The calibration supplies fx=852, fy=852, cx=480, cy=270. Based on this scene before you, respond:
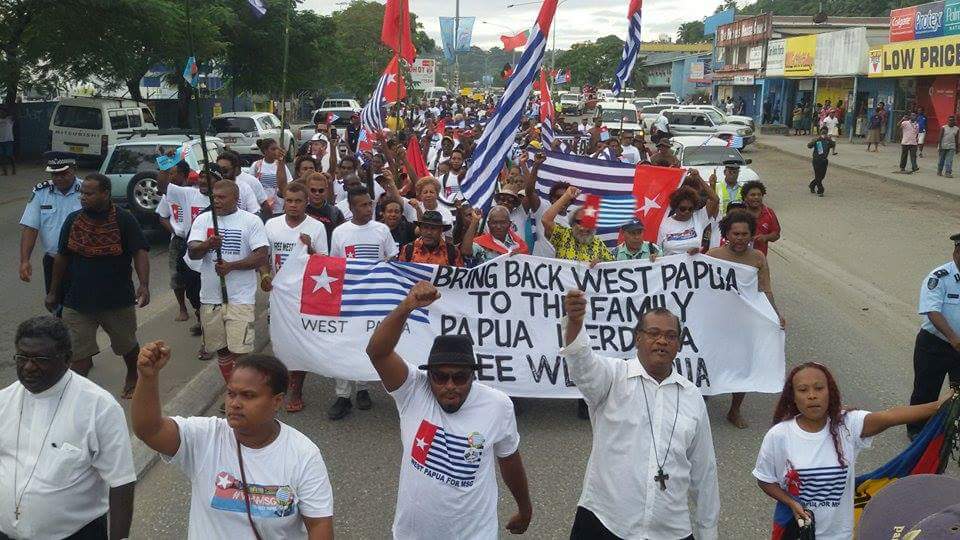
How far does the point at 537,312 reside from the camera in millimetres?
6805

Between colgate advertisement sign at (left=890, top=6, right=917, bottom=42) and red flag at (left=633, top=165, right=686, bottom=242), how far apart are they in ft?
90.3

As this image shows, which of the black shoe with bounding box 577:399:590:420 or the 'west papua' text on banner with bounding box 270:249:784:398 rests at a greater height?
the 'west papua' text on banner with bounding box 270:249:784:398

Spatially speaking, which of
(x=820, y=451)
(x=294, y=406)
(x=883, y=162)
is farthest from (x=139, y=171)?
(x=883, y=162)

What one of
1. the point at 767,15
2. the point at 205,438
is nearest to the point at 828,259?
the point at 205,438

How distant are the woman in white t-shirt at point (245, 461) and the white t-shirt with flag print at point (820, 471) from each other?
2.03m

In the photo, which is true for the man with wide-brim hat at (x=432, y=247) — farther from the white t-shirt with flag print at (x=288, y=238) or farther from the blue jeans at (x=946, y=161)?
the blue jeans at (x=946, y=161)

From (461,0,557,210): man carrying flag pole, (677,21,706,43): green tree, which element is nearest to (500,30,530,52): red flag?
(461,0,557,210): man carrying flag pole

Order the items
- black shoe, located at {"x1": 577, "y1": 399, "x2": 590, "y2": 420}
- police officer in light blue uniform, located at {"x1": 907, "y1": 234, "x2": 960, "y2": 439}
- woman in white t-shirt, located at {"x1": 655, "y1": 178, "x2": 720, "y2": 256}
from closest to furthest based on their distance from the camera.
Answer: police officer in light blue uniform, located at {"x1": 907, "y1": 234, "x2": 960, "y2": 439}
black shoe, located at {"x1": 577, "y1": 399, "x2": 590, "y2": 420}
woman in white t-shirt, located at {"x1": 655, "y1": 178, "x2": 720, "y2": 256}

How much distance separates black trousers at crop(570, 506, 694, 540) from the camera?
357cm

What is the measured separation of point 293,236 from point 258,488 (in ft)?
14.3

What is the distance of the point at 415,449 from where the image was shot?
3.50 metres

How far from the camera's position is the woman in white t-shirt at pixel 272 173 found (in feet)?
33.4

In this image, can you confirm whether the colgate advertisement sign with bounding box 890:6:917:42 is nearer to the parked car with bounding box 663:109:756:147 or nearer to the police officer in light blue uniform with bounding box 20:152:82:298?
the parked car with bounding box 663:109:756:147

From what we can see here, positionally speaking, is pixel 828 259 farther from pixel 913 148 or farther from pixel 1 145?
pixel 1 145
